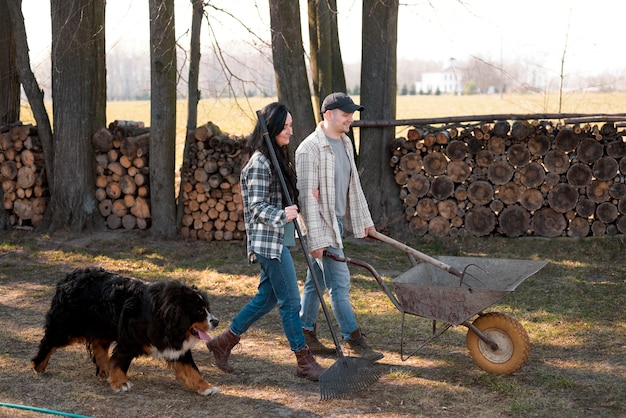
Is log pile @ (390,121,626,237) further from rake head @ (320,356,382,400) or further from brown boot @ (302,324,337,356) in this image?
rake head @ (320,356,382,400)

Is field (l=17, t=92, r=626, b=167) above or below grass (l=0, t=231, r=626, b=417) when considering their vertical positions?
above

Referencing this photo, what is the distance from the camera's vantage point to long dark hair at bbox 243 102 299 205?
4777mm

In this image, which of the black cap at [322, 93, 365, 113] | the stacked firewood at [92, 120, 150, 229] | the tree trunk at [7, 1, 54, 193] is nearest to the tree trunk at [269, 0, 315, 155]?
the stacked firewood at [92, 120, 150, 229]

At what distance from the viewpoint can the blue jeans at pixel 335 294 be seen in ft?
17.0

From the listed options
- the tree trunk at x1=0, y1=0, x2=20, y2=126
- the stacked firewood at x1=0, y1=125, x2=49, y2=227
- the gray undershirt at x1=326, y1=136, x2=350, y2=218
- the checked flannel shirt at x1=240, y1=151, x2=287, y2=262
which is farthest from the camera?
the tree trunk at x1=0, y1=0, x2=20, y2=126

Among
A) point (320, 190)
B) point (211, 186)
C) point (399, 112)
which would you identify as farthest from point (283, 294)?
point (399, 112)

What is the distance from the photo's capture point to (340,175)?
16.9ft

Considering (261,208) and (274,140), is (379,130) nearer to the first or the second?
(274,140)

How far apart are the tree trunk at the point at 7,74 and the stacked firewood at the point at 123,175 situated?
1.53 meters

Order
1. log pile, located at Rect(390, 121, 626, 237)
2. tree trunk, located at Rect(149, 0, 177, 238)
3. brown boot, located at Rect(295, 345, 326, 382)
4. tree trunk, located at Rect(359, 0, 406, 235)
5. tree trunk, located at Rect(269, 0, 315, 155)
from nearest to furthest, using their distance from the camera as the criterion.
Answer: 1. brown boot, located at Rect(295, 345, 326, 382)
2. log pile, located at Rect(390, 121, 626, 237)
3. tree trunk, located at Rect(269, 0, 315, 155)
4. tree trunk, located at Rect(149, 0, 177, 238)
5. tree trunk, located at Rect(359, 0, 406, 235)

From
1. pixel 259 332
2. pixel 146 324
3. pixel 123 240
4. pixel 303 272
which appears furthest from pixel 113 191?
pixel 146 324

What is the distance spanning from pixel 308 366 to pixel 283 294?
54cm

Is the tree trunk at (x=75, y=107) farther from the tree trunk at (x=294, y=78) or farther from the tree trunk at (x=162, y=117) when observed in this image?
the tree trunk at (x=294, y=78)

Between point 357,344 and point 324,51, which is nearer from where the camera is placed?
point 357,344
